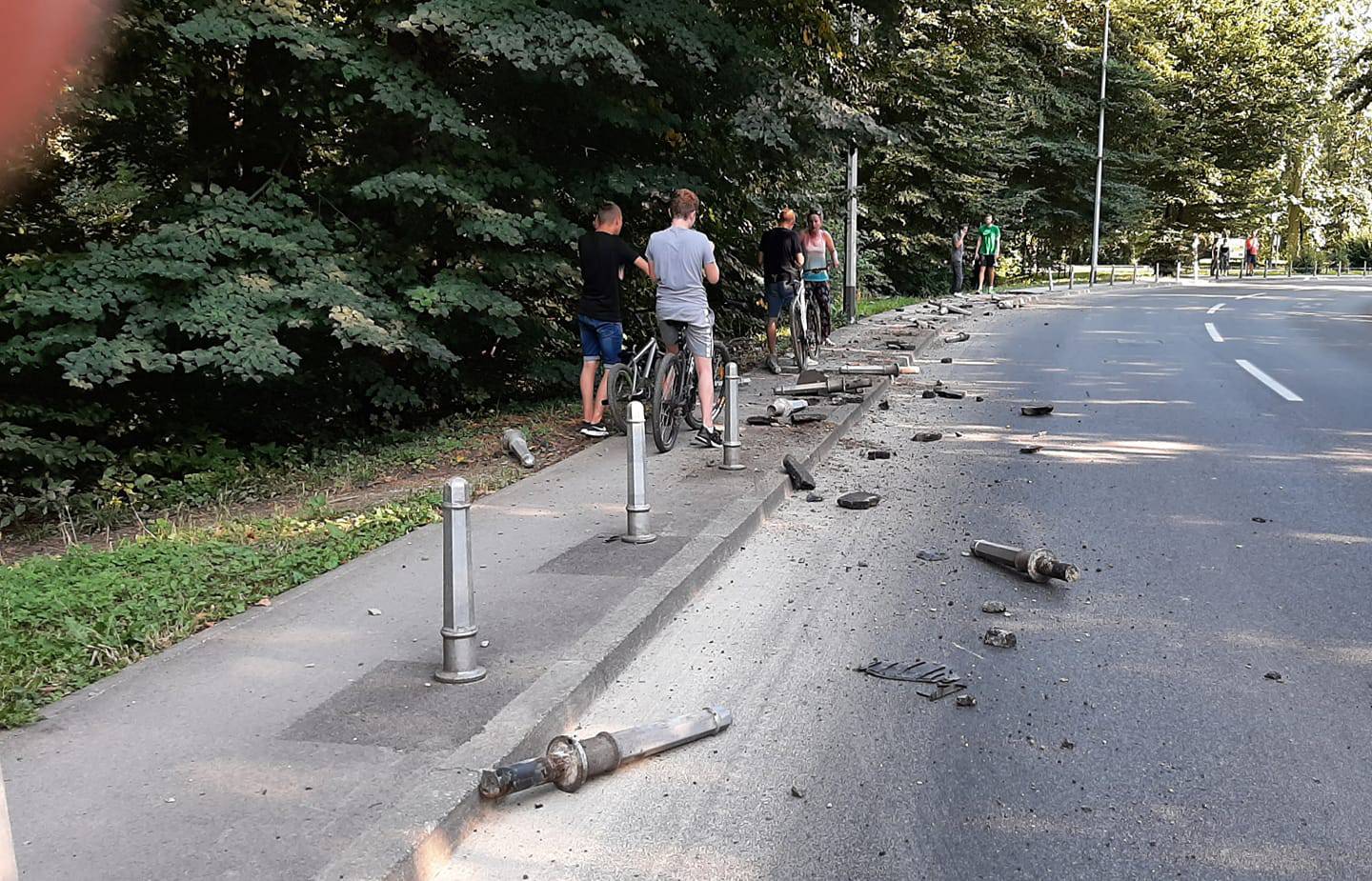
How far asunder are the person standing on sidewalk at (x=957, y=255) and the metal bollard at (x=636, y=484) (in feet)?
87.9

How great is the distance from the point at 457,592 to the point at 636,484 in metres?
2.29

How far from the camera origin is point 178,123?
437 inches

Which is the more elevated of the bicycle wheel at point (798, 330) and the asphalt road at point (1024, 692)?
the bicycle wheel at point (798, 330)

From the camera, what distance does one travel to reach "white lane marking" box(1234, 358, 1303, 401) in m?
12.5

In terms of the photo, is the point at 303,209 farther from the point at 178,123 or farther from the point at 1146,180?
the point at 1146,180

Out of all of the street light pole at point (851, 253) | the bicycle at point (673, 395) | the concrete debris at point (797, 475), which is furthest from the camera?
the street light pole at point (851, 253)

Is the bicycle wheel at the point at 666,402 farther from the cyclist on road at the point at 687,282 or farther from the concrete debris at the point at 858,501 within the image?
the concrete debris at the point at 858,501

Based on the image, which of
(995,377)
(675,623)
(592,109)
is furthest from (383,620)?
(995,377)

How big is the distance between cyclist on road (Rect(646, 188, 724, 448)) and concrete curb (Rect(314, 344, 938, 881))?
2897mm

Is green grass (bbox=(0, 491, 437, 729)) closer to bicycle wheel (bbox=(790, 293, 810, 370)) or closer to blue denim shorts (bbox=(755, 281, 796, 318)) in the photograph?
blue denim shorts (bbox=(755, 281, 796, 318))

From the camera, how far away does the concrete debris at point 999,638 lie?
518 centimetres

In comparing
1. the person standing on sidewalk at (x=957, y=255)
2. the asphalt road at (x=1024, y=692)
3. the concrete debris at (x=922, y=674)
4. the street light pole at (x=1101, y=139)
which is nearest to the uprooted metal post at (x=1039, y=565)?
the asphalt road at (x=1024, y=692)

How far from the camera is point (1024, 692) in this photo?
183 inches

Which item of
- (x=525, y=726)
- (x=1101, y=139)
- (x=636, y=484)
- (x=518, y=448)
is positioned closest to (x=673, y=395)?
(x=518, y=448)
